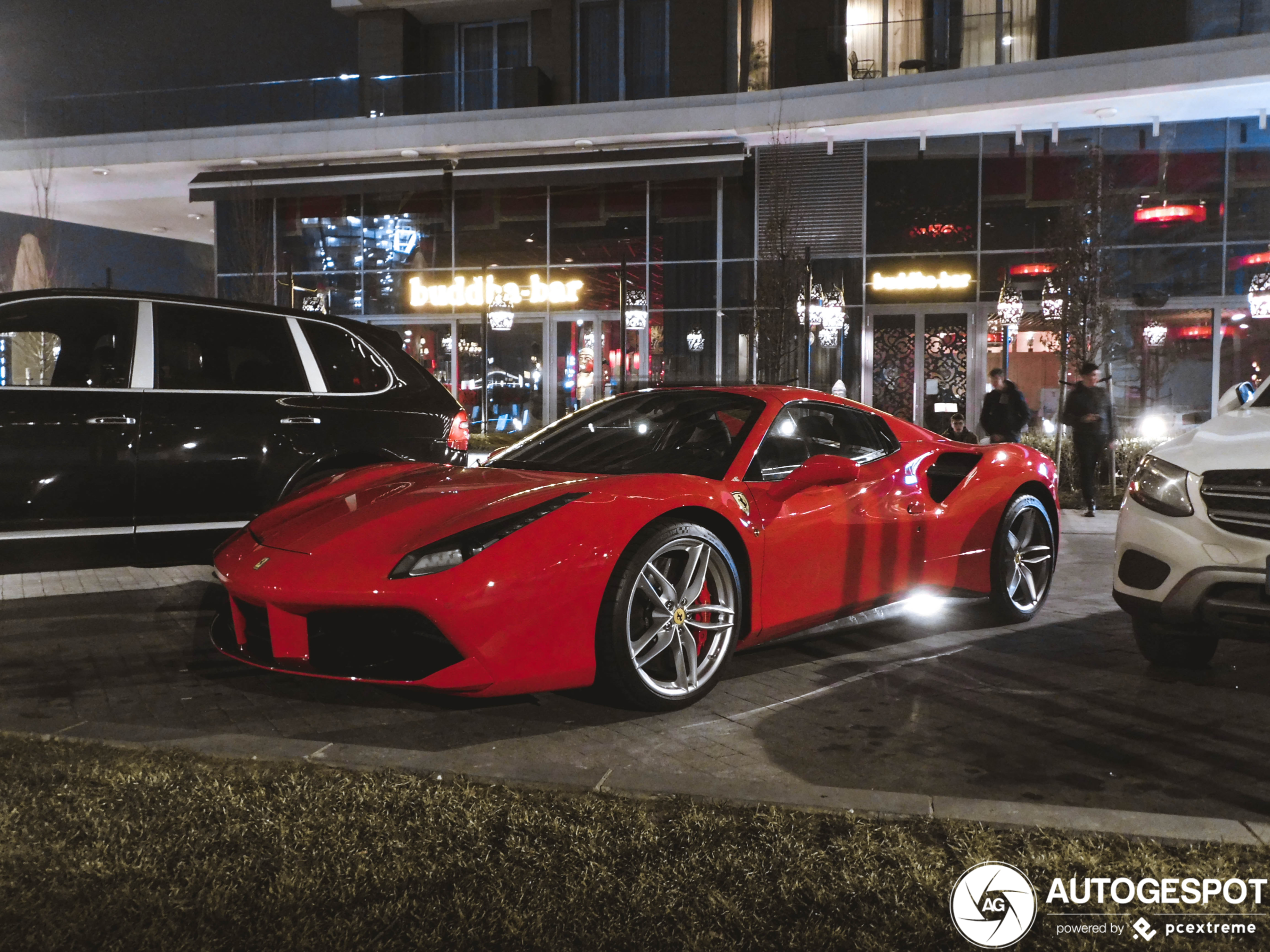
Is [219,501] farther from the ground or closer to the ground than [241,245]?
closer to the ground

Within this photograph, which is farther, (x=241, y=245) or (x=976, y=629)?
(x=241, y=245)

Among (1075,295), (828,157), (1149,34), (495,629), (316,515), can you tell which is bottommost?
(495,629)

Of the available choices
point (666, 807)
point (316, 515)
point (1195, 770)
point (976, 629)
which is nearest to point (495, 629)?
point (666, 807)

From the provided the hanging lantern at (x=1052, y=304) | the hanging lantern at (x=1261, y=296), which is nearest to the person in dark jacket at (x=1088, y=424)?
the hanging lantern at (x=1261, y=296)

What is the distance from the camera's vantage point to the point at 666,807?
10.5 feet

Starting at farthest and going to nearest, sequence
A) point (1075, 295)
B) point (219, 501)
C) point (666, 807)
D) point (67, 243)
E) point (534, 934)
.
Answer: point (67, 243) < point (1075, 295) < point (219, 501) < point (666, 807) < point (534, 934)

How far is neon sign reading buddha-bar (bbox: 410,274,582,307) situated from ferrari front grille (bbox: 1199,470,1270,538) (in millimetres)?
20708

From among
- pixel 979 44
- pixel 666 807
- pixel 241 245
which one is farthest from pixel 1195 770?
pixel 241 245

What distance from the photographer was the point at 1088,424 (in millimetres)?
12555

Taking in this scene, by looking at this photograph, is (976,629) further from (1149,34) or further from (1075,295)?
(1149,34)

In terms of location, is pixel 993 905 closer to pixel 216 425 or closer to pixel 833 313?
pixel 216 425

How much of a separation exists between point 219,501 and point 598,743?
3.03m

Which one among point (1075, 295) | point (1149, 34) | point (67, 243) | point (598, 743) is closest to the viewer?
point (598, 743)

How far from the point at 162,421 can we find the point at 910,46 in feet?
73.0
